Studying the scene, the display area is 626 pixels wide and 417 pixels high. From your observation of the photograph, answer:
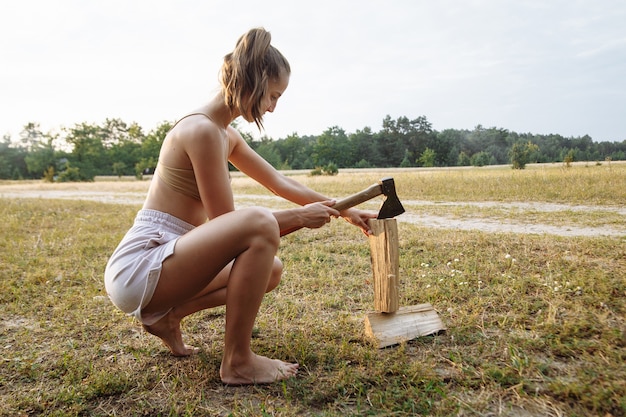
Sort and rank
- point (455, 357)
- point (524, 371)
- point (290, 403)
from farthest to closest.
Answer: point (455, 357) < point (524, 371) < point (290, 403)

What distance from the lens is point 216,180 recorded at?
2125 mm

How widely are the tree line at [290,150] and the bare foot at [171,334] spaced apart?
2309 cm

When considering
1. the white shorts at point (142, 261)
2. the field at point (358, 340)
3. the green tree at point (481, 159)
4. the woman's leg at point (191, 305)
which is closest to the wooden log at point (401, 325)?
the field at point (358, 340)

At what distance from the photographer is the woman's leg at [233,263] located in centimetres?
205

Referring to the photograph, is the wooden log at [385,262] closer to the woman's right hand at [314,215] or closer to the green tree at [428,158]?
the woman's right hand at [314,215]

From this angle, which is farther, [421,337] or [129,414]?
[421,337]

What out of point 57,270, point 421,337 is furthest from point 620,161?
point 57,270

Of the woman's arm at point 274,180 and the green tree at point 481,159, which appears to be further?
the green tree at point 481,159

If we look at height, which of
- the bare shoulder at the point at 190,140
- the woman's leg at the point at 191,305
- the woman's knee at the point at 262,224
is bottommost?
the woman's leg at the point at 191,305

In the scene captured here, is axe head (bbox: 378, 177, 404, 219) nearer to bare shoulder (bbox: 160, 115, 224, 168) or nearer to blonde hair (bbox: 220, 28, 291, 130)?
blonde hair (bbox: 220, 28, 291, 130)

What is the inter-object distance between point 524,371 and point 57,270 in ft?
14.1

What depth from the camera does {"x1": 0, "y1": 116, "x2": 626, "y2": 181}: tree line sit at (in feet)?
108

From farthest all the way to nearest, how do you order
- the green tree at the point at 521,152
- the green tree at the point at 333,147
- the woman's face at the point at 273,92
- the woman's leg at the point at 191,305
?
the green tree at the point at 333,147, the green tree at the point at 521,152, the woman's leg at the point at 191,305, the woman's face at the point at 273,92

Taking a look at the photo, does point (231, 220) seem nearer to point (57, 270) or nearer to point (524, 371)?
point (524, 371)
